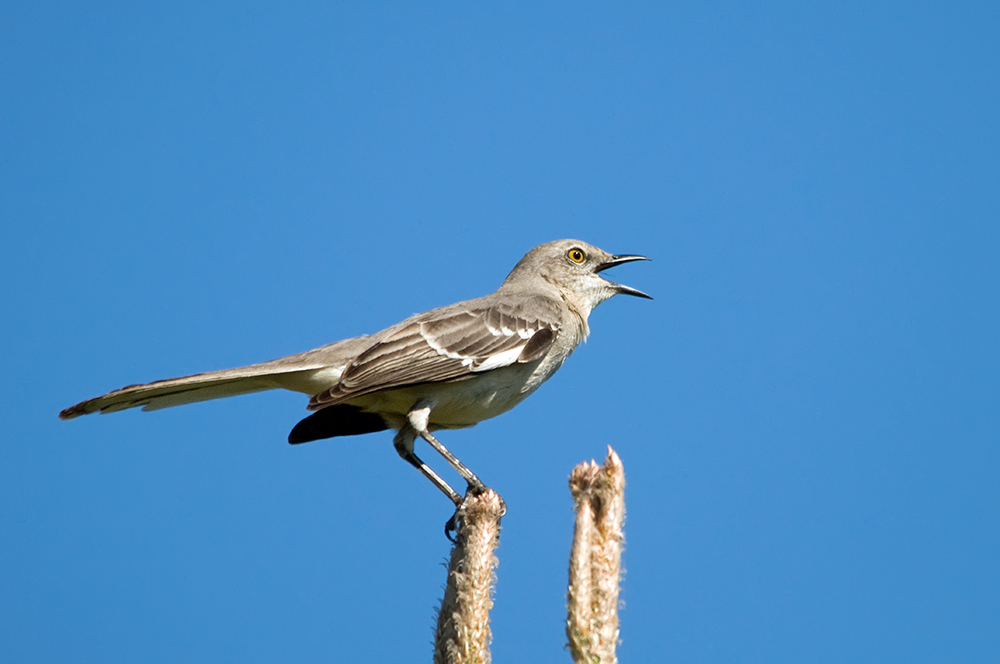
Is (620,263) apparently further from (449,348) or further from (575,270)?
(449,348)

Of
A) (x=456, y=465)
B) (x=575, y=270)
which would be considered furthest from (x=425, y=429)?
(x=575, y=270)

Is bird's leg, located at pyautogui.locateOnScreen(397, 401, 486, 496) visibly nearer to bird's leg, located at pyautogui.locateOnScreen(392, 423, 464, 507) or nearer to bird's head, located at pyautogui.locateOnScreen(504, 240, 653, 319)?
bird's leg, located at pyautogui.locateOnScreen(392, 423, 464, 507)

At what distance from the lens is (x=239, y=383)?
20.9 feet

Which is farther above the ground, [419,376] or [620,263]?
[620,263]

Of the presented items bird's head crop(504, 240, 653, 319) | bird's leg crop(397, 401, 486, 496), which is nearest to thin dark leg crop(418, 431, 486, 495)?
bird's leg crop(397, 401, 486, 496)

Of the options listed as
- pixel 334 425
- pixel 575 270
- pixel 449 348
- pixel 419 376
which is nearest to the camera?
pixel 419 376

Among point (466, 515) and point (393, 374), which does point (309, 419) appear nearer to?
point (393, 374)

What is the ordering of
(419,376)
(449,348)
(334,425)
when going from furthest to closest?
1. (334,425)
2. (449,348)
3. (419,376)

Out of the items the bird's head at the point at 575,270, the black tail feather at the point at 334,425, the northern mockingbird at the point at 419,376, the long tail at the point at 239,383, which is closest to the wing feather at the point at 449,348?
the northern mockingbird at the point at 419,376

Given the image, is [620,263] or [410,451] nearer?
[410,451]

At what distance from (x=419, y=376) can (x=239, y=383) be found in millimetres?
1312

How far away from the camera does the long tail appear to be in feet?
18.8

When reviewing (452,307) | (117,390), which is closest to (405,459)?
(452,307)

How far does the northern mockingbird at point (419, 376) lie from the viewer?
613 centimetres
